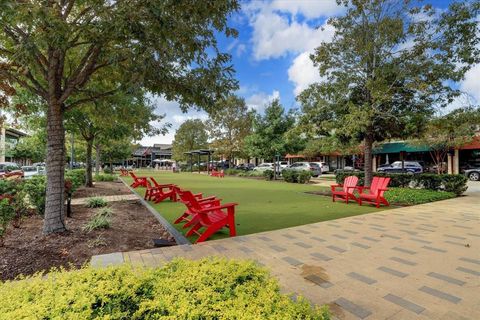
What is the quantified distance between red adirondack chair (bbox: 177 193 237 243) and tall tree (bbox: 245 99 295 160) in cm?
1648

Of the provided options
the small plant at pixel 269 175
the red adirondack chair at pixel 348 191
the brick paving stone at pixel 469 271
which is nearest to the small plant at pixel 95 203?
the red adirondack chair at pixel 348 191

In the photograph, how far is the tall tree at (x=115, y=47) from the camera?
3686 mm

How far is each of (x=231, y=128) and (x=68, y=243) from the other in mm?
31142

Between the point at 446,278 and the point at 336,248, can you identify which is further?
the point at 336,248

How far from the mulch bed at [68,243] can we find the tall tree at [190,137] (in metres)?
39.2

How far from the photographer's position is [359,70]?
1163 centimetres

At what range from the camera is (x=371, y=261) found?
412 centimetres

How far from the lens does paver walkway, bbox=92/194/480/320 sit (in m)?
2.94

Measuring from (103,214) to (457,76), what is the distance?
12.4 metres

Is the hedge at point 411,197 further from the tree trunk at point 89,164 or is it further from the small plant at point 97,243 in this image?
the tree trunk at point 89,164

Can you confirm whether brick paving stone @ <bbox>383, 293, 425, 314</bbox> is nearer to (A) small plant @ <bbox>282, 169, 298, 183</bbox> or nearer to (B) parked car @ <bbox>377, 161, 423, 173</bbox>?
(A) small plant @ <bbox>282, 169, 298, 183</bbox>

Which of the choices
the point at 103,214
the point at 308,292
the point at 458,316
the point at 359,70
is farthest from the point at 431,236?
the point at 359,70

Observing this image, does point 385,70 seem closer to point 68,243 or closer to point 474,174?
point 68,243

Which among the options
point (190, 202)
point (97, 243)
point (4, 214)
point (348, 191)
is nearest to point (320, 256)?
point (190, 202)
